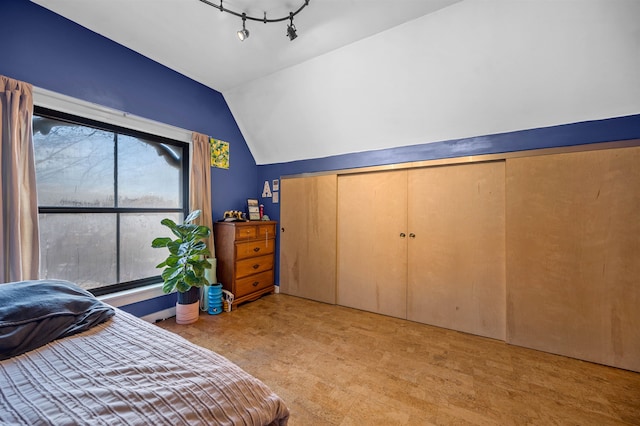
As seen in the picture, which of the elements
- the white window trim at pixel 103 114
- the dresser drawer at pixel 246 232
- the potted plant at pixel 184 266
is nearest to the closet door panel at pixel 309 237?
the dresser drawer at pixel 246 232

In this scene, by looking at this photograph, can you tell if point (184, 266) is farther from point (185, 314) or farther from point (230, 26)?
point (230, 26)

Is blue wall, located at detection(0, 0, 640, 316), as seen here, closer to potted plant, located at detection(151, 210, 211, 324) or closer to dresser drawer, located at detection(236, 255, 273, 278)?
potted plant, located at detection(151, 210, 211, 324)

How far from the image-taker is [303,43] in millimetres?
2303

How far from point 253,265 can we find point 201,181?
4.19 feet

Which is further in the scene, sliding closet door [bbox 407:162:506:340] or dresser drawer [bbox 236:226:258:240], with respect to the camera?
dresser drawer [bbox 236:226:258:240]

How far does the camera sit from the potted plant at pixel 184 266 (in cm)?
245

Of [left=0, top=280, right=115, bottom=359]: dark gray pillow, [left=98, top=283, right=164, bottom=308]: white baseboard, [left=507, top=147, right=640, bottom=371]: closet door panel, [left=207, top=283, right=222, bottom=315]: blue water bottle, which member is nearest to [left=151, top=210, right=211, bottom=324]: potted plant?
[left=207, top=283, right=222, bottom=315]: blue water bottle

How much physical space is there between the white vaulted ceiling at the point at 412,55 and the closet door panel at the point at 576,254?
47 cm

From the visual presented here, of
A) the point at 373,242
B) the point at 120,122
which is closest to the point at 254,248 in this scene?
the point at 373,242

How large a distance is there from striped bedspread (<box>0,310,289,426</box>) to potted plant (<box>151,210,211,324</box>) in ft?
4.77

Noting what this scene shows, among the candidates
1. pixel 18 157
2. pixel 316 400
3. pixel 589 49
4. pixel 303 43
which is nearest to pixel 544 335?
pixel 316 400

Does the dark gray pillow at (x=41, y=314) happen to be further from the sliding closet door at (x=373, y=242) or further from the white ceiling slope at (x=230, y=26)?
the sliding closet door at (x=373, y=242)

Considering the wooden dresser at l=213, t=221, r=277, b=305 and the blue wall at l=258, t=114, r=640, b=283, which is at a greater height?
the blue wall at l=258, t=114, r=640, b=283

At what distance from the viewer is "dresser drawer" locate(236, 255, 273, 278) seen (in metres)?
3.06
